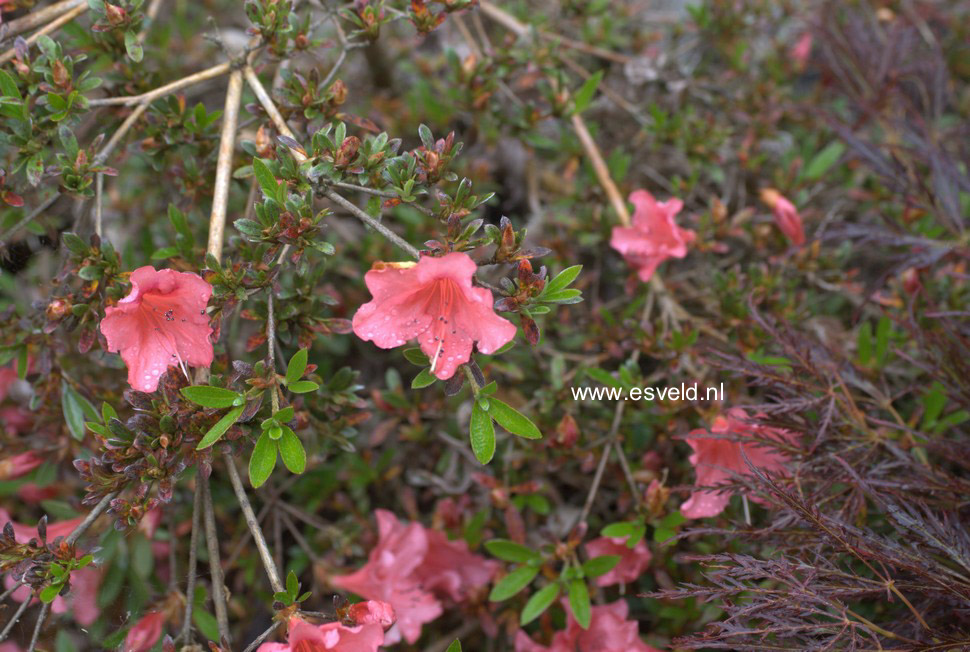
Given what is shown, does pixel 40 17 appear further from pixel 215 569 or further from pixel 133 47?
pixel 215 569

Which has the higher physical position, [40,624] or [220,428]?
[220,428]

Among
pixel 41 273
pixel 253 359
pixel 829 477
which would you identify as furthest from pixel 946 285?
pixel 41 273

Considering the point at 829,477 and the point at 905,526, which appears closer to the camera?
the point at 905,526

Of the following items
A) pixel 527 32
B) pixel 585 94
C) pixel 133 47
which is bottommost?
pixel 585 94

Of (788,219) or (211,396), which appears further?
(788,219)

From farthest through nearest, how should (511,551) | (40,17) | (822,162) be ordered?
(822,162) < (511,551) < (40,17)

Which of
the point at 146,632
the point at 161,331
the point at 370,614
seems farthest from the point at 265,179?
the point at 146,632

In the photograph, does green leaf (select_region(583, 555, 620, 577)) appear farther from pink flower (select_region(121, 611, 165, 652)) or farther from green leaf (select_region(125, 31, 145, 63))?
green leaf (select_region(125, 31, 145, 63))

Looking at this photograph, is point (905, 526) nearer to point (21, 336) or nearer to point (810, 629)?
point (810, 629)
